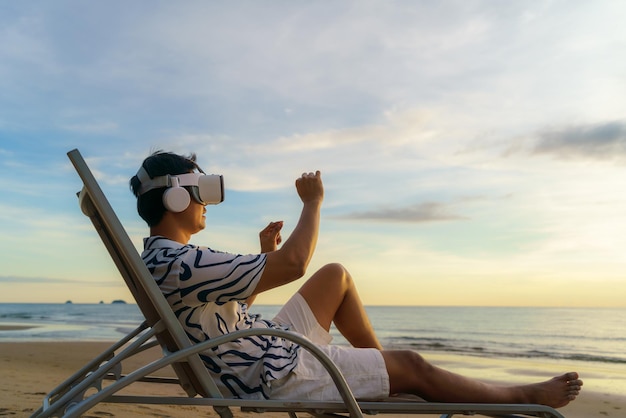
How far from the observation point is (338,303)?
3.02m

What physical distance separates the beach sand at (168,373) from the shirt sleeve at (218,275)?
129 inches

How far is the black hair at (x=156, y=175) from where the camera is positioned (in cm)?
264

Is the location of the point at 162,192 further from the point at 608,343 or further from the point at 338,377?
the point at 608,343

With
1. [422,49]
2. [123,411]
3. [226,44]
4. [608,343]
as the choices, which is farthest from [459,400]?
[608,343]

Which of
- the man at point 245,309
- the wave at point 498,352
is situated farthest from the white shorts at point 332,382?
the wave at point 498,352

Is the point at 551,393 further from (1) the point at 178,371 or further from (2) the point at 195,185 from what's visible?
(2) the point at 195,185

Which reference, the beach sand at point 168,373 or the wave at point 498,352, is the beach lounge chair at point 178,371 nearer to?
the beach sand at point 168,373

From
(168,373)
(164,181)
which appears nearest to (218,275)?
(164,181)

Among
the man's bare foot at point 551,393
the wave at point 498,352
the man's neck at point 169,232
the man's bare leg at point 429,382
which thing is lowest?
the wave at point 498,352

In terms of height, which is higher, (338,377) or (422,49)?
(422,49)

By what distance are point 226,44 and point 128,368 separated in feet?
17.1

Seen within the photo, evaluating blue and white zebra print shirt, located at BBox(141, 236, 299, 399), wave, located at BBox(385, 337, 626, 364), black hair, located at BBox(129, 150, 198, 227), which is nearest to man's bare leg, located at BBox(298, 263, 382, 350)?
blue and white zebra print shirt, located at BBox(141, 236, 299, 399)

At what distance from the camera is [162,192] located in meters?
2.64

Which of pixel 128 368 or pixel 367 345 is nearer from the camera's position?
pixel 367 345
